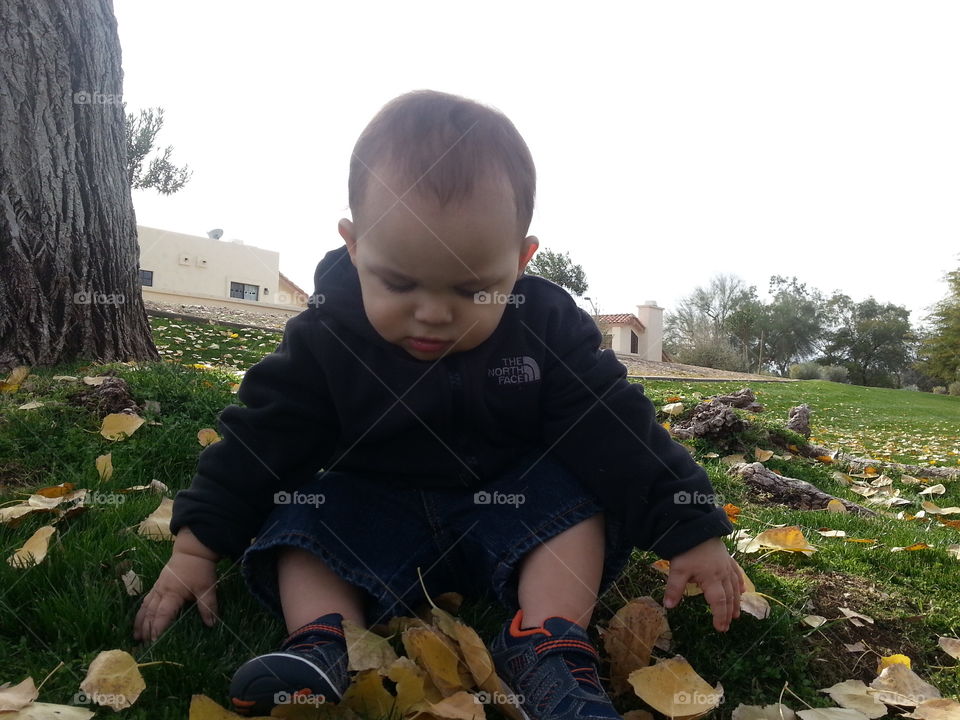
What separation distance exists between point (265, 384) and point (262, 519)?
0.34m

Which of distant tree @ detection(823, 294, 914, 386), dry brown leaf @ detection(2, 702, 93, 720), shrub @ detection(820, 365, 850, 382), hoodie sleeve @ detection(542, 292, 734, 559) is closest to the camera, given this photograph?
dry brown leaf @ detection(2, 702, 93, 720)

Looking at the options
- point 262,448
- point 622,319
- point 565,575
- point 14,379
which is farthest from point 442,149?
point 622,319

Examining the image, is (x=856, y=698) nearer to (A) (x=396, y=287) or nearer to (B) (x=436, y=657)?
(B) (x=436, y=657)

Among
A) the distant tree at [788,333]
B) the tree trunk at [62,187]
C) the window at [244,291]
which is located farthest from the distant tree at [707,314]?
the tree trunk at [62,187]

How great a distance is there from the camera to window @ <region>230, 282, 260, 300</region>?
30.9 meters

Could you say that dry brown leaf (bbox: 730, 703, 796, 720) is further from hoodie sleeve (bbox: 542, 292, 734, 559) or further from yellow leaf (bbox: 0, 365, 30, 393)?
yellow leaf (bbox: 0, 365, 30, 393)

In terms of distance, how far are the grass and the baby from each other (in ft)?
0.35

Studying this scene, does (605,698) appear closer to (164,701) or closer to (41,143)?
(164,701)

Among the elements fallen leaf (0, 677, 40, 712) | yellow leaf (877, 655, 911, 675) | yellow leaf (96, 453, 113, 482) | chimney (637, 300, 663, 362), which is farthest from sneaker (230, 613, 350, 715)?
chimney (637, 300, 663, 362)

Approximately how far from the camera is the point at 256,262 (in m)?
31.2

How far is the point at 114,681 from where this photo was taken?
126cm

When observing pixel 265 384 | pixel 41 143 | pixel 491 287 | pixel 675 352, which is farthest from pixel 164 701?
pixel 675 352

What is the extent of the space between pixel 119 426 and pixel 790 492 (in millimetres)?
3012

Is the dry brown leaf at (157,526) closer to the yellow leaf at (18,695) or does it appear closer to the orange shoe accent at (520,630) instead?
the yellow leaf at (18,695)
